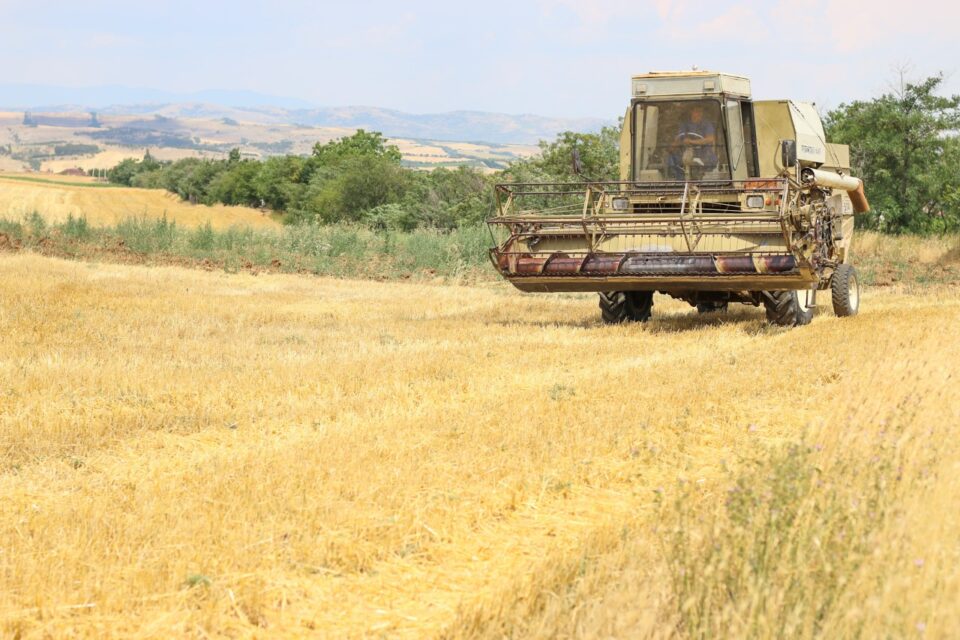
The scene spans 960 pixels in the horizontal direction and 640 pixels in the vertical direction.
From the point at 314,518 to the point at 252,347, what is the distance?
6.75 m

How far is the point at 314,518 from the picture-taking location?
5.86m

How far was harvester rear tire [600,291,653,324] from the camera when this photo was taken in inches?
599

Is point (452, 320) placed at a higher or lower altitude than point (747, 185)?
lower

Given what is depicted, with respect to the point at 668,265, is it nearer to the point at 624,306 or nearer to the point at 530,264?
the point at 530,264

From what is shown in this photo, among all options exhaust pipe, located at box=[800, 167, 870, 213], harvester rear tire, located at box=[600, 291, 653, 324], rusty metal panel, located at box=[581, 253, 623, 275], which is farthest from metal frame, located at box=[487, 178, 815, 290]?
harvester rear tire, located at box=[600, 291, 653, 324]

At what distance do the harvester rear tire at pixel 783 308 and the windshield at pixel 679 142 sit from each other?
198 centimetres

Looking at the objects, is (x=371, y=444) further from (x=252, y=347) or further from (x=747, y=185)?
(x=747, y=185)

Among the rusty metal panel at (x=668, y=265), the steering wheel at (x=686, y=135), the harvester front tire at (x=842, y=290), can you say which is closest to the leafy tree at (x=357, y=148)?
the steering wheel at (x=686, y=135)

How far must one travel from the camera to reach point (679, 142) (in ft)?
51.1

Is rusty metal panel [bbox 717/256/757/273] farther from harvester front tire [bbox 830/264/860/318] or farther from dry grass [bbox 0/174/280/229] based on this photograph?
dry grass [bbox 0/174/280/229]

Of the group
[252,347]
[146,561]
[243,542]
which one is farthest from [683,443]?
[252,347]

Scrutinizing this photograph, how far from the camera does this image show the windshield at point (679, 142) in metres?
15.4

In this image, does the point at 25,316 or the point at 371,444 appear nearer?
the point at 371,444

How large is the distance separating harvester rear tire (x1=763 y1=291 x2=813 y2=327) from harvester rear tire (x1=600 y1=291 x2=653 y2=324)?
1.86m
